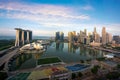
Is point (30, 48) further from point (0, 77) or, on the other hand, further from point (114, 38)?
point (114, 38)

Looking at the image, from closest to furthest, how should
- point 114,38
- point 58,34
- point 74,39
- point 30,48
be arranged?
point 30,48, point 114,38, point 74,39, point 58,34

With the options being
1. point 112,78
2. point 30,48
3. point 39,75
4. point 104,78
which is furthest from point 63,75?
point 30,48

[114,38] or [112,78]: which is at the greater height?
[114,38]

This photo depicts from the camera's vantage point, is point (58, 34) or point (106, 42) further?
point (58, 34)

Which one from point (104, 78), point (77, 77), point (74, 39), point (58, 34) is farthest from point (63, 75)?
point (58, 34)

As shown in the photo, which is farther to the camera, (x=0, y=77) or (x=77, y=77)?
(x=77, y=77)

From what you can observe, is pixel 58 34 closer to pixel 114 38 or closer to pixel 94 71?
pixel 114 38

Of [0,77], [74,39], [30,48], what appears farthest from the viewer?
[74,39]

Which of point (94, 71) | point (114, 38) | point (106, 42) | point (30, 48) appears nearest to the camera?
point (94, 71)

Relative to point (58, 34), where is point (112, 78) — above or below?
below
